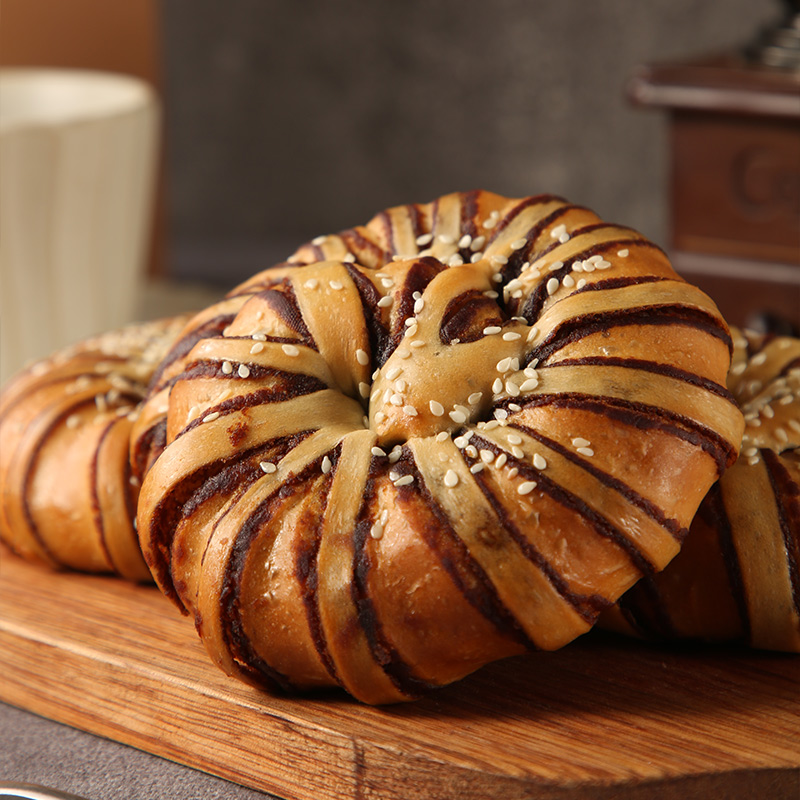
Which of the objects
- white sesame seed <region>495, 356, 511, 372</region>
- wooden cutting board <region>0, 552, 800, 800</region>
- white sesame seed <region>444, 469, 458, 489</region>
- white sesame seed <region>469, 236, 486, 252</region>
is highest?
white sesame seed <region>469, 236, 486, 252</region>

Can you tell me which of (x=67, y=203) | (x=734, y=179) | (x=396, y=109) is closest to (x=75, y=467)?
(x=67, y=203)

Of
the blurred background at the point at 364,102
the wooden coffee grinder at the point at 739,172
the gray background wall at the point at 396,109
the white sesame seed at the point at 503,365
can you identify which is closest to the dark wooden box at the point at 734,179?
the wooden coffee grinder at the point at 739,172

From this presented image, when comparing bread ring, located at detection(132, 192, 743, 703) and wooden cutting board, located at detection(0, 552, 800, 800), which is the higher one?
bread ring, located at detection(132, 192, 743, 703)

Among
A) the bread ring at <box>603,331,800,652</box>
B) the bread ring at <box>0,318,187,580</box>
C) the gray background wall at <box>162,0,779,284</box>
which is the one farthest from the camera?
the gray background wall at <box>162,0,779,284</box>

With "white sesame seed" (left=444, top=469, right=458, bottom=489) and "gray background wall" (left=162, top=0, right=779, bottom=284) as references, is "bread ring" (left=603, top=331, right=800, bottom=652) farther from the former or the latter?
"gray background wall" (left=162, top=0, right=779, bottom=284)

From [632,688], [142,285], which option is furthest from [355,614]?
[142,285]

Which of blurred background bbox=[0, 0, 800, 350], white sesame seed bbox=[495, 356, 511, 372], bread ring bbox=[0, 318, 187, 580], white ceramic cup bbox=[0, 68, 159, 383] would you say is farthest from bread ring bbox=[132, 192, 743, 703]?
→ blurred background bbox=[0, 0, 800, 350]

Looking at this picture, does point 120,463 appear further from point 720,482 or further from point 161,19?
point 161,19

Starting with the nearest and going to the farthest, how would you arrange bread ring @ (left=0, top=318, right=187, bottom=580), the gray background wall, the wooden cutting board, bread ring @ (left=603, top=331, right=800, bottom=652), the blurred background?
1. the wooden cutting board
2. bread ring @ (left=603, top=331, right=800, bottom=652)
3. bread ring @ (left=0, top=318, right=187, bottom=580)
4. the blurred background
5. the gray background wall
